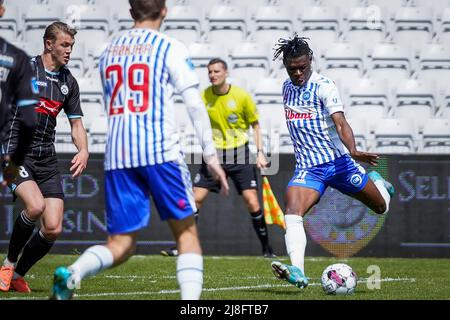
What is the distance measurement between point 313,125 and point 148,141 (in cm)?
→ 335

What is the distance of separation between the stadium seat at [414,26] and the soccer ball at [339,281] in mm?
10968

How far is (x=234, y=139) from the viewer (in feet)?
44.3

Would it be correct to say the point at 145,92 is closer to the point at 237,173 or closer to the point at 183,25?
the point at 237,173

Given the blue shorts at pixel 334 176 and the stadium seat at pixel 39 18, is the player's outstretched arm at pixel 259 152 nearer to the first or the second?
the blue shorts at pixel 334 176

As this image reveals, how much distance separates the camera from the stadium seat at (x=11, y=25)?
1802cm

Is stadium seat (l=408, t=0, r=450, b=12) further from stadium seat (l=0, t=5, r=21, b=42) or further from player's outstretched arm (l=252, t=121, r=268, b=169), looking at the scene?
stadium seat (l=0, t=5, r=21, b=42)

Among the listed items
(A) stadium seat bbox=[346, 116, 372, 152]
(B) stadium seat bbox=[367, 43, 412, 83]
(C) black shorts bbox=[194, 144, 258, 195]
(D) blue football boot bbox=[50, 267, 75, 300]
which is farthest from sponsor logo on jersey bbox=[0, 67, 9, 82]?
(B) stadium seat bbox=[367, 43, 412, 83]

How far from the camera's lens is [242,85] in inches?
654

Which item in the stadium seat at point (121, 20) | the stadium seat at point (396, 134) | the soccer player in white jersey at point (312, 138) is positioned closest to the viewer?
the soccer player in white jersey at point (312, 138)

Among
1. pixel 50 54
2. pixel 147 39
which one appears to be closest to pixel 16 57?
pixel 147 39

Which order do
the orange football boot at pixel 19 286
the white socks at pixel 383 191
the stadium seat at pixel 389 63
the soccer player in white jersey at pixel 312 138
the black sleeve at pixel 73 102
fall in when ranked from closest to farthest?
the orange football boot at pixel 19 286
the soccer player in white jersey at pixel 312 138
the black sleeve at pixel 73 102
the white socks at pixel 383 191
the stadium seat at pixel 389 63

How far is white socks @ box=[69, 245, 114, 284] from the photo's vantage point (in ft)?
18.3

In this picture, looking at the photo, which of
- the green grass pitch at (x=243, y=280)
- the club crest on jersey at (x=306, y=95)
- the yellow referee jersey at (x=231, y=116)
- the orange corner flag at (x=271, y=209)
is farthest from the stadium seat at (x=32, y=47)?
the club crest on jersey at (x=306, y=95)
